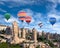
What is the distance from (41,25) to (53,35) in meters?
25.0

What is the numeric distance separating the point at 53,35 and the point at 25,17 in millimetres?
34799

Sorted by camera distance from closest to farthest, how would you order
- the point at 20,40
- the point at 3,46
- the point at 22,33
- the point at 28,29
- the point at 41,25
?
1. the point at 3,46
2. the point at 20,40
3. the point at 41,25
4. the point at 22,33
5. the point at 28,29

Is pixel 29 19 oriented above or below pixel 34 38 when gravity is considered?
above

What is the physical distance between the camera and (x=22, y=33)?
5728 centimetres

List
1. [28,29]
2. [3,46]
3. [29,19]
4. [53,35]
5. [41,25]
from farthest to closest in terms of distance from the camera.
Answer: [53,35] < [28,29] < [41,25] < [29,19] < [3,46]

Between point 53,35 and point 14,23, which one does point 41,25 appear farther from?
point 53,35

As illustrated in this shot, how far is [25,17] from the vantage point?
44000 mm

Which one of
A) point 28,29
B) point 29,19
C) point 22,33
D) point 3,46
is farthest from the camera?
point 28,29

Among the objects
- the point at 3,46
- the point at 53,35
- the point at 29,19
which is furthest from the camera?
the point at 53,35

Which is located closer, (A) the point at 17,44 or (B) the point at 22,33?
(A) the point at 17,44

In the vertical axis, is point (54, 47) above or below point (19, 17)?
below

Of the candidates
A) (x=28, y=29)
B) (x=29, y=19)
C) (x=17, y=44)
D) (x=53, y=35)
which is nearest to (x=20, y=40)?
(x=17, y=44)

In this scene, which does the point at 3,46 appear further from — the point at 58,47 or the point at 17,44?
the point at 58,47

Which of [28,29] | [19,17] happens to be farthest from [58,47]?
[28,29]
